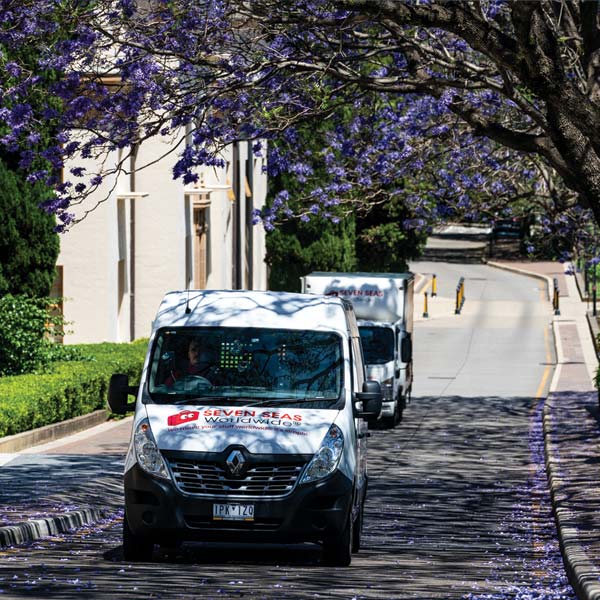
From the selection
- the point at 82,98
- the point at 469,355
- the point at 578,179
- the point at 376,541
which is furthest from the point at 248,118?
the point at 469,355

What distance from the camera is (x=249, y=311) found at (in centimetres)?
1263

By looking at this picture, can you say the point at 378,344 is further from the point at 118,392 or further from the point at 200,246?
the point at 200,246

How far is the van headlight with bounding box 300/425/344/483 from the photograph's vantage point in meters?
11.5

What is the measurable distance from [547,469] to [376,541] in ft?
21.8

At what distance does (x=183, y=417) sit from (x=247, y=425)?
0.54 meters

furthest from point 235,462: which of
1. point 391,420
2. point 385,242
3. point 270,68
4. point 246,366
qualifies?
point 385,242

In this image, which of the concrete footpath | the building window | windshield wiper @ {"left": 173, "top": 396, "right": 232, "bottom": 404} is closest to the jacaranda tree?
the concrete footpath

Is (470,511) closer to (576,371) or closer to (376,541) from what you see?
(376,541)

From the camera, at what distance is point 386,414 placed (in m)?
27.4

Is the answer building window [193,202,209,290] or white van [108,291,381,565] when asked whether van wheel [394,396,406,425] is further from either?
building window [193,202,209,290]

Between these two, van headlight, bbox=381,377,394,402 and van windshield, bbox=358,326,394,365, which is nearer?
van headlight, bbox=381,377,394,402

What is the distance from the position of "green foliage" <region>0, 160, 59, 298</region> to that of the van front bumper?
16.1 m

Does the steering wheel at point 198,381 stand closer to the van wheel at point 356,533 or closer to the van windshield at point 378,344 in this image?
A: the van wheel at point 356,533

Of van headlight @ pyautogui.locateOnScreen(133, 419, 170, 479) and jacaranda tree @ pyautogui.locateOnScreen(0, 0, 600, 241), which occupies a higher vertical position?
jacaranda tree @ pyautogui.locateOnScreen(0, 0, 600, 241)
